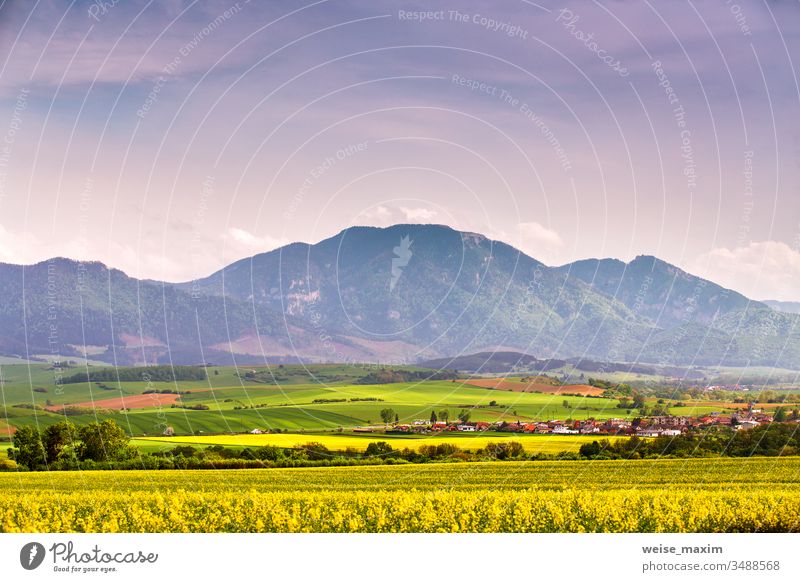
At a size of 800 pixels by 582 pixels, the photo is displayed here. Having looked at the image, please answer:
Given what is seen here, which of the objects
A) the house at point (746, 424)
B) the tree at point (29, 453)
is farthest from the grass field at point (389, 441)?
the house at point (746, 424)

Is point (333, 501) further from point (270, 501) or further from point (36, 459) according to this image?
point (36, 459)

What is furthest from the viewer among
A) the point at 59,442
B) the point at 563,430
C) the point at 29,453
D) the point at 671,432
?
Result: the point at 563,430

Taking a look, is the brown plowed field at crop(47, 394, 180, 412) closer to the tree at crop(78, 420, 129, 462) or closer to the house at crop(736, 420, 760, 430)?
the tree at crop(78, 420, 129, 462)

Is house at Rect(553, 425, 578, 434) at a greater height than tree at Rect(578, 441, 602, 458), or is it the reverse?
house at Rect(553, 425, 578, 434)

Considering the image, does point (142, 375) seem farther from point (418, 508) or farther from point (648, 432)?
point (418, 508)

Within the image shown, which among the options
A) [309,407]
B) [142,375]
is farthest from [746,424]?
[142,375]

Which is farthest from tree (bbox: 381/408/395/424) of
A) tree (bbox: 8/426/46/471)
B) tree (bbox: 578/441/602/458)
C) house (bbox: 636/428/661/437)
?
tree (bbox: 8/426/46/471)
